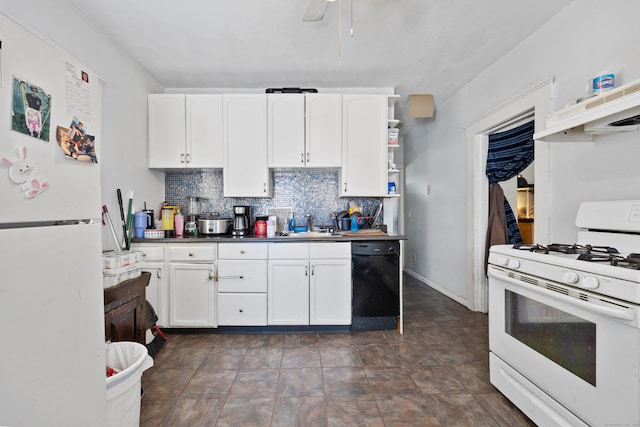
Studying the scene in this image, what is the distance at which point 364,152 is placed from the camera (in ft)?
10.0

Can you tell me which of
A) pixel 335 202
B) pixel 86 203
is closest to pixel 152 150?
pixel 335 202

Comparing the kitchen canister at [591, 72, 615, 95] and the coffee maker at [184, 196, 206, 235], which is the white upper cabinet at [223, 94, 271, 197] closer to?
the coffee maker at [184, 196, 206, 235]

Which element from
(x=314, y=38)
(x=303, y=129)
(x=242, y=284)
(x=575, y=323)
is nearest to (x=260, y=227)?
(x=242, y=284)

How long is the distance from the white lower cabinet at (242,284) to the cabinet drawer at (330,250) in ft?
1.50

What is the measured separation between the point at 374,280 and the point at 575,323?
1.60m

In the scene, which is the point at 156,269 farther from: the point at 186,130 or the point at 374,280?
the point at 374,280

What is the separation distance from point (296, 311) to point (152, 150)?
2.16 metres

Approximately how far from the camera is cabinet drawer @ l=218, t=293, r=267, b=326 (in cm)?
274

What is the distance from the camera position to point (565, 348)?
4.36ft

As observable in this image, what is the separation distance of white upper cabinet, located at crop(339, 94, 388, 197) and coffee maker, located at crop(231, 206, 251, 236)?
105 cm

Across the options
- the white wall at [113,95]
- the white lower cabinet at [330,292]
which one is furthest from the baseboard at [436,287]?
the white wall at [113,95]

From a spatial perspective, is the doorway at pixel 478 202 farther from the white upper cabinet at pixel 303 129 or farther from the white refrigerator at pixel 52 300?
the white refrigerator at pixel 52 300

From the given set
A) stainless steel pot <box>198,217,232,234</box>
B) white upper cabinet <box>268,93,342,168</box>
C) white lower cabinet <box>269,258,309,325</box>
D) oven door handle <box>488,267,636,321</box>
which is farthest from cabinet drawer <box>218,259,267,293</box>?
oven door handle <box>488,267,636,321</box>

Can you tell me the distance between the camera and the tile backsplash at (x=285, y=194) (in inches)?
131
